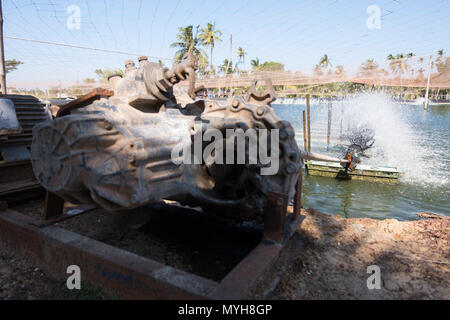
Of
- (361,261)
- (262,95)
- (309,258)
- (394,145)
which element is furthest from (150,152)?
(394,145)

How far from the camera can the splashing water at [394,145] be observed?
12672 mm

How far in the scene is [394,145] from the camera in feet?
55.8

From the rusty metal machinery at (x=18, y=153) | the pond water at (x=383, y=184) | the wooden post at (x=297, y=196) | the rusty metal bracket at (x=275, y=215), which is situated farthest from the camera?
the pond water at (x=383, y=184)

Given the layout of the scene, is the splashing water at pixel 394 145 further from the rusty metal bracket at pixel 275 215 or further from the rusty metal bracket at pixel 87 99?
the rusty metal bracket at pixel 87 99

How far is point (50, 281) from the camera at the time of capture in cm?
306

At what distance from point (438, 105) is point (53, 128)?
53.7m

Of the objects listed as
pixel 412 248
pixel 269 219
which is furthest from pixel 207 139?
pixel 412 248

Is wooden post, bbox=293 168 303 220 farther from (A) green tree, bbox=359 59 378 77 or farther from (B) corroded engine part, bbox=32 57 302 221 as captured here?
(A) green tree, bbox=359 59 378 77

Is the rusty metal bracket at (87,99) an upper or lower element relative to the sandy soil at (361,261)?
upper

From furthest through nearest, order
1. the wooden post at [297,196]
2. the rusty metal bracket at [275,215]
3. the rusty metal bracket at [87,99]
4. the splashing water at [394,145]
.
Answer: the splashing water at [394,145], the wooden post at [297,196], the rusty metal bracket at [87,99], the rusty metal bracket at [275,215]

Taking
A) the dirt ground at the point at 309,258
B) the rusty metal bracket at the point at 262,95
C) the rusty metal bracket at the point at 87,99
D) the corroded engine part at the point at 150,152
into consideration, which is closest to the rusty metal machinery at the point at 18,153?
the dirt ground at the point at 309,258

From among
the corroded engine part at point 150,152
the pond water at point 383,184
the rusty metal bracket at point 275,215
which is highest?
the corroded engine part at point 150,152

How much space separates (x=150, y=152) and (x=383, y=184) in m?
11.3

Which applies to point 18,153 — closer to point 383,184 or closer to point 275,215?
point 275,215
